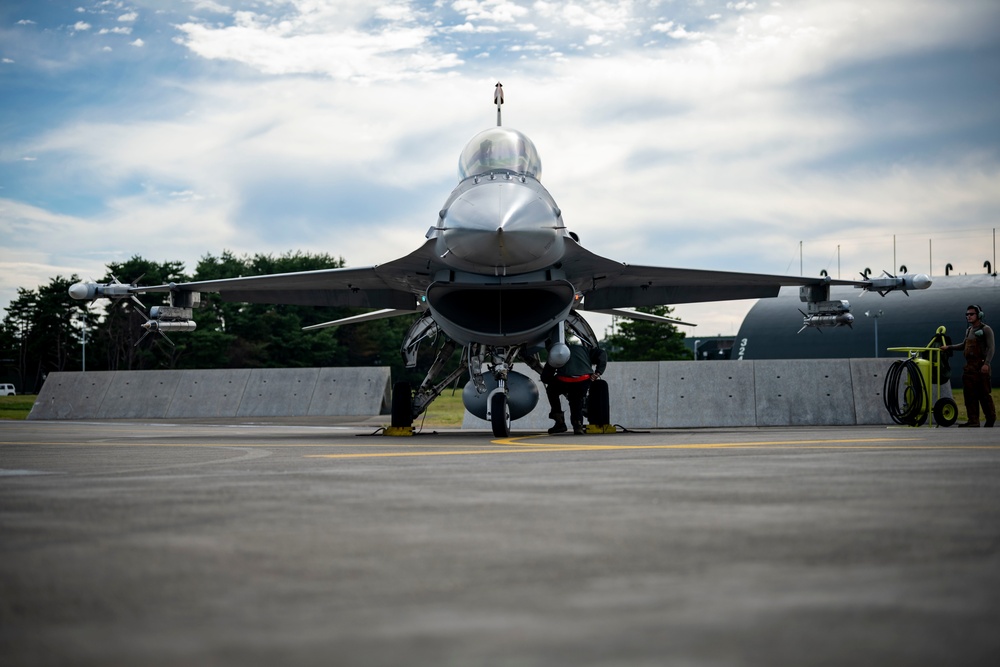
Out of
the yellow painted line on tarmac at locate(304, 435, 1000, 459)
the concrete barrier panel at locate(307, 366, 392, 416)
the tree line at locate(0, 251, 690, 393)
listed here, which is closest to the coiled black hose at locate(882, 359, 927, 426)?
the yellow painted line on tarmac at locate(304, 435, 1000, 459)

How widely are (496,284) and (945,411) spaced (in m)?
7.29

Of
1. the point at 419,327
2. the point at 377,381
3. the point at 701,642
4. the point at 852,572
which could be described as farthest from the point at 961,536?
the point at 377,381

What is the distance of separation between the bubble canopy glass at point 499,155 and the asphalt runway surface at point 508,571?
10.0 m

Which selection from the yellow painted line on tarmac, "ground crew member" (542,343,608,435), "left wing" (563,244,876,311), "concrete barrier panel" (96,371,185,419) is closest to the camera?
the yellow painted line on tarmac

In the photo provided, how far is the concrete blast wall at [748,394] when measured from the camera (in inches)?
911

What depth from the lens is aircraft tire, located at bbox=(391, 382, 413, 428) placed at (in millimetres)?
16875

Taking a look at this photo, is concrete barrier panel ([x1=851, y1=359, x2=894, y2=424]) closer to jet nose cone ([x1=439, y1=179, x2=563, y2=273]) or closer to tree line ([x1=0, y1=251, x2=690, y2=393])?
jet nose cone ([x1=439, y1=179, x2=563, y2=273])

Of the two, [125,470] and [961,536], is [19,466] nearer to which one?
[125,470]

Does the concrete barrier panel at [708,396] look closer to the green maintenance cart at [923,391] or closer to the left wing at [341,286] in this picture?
the green maintenance cart at [923,391]

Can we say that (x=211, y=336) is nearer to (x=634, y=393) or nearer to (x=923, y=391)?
(x=634, y=393)

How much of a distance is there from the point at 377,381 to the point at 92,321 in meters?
61.4

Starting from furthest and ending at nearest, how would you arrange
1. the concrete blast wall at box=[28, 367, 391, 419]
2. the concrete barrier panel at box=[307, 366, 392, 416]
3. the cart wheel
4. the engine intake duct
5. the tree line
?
the tree line → the concrete blast wall at box=[28, 367, 391, 419] → the concrete barrier panel at box=[307, 366, 392, 416] → the cart wheel → the engine intake duct

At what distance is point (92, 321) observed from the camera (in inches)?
3287

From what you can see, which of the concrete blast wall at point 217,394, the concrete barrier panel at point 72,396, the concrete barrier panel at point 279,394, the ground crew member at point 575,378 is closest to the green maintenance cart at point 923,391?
the ground crew member at point 575,378
